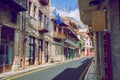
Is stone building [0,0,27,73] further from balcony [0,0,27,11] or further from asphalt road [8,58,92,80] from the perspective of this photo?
asphalt road [8,58,92,80]

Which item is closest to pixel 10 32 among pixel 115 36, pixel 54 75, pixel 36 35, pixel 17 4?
pixel 17 4

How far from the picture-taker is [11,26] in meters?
20.2

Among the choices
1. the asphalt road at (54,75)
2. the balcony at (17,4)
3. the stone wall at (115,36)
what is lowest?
the asphalt road at (54,75)

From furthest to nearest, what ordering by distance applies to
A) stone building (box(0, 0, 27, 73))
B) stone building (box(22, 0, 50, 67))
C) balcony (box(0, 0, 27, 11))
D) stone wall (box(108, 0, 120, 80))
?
stone building (box(22, 0, 50, 67)) → stone building (box(0, 0, 27, 73)) → balcony (box(0, 0, 27, 11)) → stone wall (box(108, 0, 120, 80))

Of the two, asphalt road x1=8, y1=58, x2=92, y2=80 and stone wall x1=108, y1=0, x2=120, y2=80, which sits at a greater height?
stone wall x1=108, y1=0, x2=120, y2=80

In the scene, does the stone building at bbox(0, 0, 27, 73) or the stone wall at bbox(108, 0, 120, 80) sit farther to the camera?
the stone building at bbox(0, 0, 27, 73)

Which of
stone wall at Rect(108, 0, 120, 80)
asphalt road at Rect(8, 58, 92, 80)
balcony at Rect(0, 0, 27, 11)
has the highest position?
balcony at Rect(0, 0, 27, 11)

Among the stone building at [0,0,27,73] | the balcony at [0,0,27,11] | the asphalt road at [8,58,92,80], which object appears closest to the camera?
the asphalt road at [8,58,92,80]

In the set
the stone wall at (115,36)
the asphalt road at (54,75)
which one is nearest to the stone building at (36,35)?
the asphalt road at (54,75)

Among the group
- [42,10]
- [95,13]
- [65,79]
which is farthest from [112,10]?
[42,10]

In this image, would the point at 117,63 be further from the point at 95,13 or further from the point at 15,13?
the point at 15,13

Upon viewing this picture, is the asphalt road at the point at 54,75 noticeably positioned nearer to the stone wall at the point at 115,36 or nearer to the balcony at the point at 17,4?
the balcony at the point at 17,4

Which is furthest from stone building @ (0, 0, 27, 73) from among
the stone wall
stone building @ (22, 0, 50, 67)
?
the stone wall

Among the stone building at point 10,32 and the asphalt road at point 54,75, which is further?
the stone building at point 10,32
